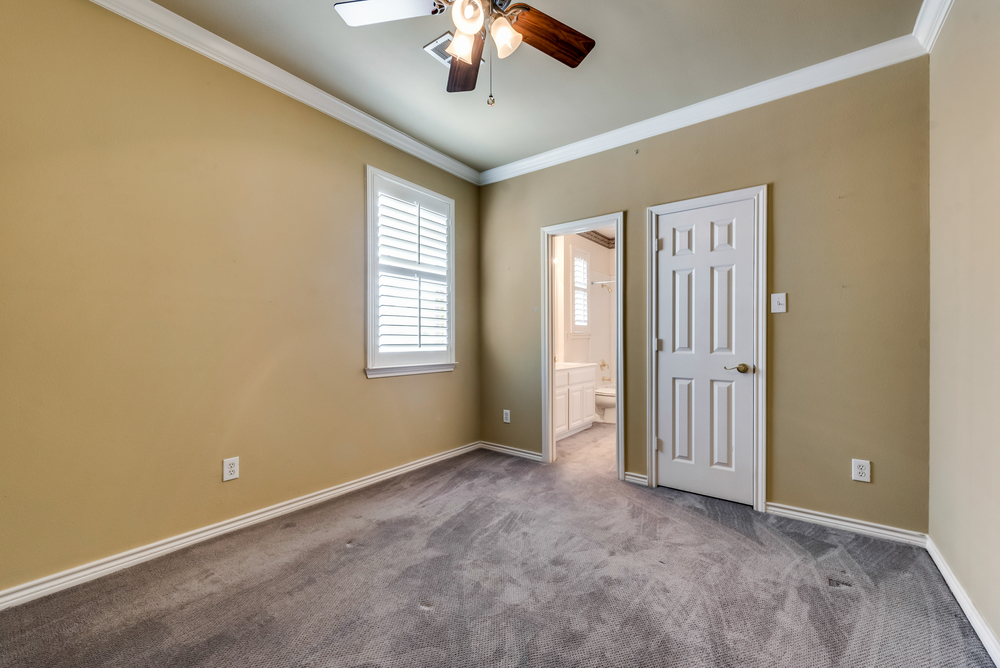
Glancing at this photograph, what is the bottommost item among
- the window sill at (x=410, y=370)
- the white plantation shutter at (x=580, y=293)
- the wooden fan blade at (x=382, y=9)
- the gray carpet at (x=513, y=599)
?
the gray carpet at (x=513, y=599)

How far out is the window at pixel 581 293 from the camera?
5.67 meters

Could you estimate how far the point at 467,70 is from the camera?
6.25ft

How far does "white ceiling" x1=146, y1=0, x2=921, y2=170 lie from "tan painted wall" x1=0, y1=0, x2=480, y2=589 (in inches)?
14.1

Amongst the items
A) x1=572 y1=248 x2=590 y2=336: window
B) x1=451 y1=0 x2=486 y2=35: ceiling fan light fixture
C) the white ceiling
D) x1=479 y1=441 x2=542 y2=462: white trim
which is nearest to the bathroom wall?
x1=572 y1=248 x2=590 y2=336: window

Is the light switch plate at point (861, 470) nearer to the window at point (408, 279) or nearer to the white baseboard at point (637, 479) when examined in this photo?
the white baseboard at point (637, 479)

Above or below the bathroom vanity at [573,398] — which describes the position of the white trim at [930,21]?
above

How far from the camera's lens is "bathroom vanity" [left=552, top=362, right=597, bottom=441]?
4336mm

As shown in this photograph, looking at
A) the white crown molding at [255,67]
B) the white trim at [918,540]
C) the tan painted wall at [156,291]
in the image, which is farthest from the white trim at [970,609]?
the white crown molding at [255,67]

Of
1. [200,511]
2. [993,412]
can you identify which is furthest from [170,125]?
[993,412]

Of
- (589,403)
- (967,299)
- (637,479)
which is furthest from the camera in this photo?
(589,403)

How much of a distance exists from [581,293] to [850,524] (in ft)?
12.8

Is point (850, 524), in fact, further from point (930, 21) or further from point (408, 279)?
point (408, 279)

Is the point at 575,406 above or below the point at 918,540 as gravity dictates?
above

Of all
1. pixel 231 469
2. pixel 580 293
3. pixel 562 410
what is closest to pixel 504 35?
pixel 231 469
